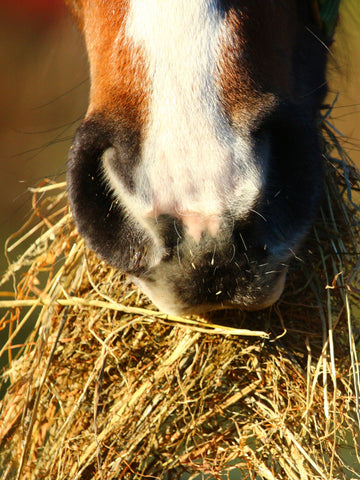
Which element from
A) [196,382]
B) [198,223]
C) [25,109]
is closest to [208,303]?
[198,223]

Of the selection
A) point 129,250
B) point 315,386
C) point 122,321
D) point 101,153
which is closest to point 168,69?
point 101,153

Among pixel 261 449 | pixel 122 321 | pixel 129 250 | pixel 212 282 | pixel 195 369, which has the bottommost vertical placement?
pixel 261 449

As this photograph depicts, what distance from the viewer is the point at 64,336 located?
137 cm

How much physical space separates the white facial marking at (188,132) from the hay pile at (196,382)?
0.33 meters

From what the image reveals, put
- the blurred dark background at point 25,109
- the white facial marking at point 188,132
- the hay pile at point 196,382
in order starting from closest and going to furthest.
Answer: the white facial marking at point 188,132, the hay pile at point 196,382, the blurred dark background at point 25,109

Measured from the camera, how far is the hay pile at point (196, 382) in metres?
1.19

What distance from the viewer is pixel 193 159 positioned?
3.13ft

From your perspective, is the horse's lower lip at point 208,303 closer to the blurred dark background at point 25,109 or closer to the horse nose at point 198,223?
the horse nose at point 198,223

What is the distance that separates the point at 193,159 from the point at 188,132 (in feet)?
0.14

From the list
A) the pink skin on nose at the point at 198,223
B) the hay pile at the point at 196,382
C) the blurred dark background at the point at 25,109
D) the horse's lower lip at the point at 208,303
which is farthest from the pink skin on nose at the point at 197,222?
the blurred dark background at the point at 25,109

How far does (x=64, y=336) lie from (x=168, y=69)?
Result: 666 millimetres

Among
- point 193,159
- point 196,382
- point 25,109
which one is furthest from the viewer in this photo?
point 25,109

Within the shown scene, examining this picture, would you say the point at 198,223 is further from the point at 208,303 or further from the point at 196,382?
the point at 196,382

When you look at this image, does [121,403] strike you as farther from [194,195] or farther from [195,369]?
[194,195]
